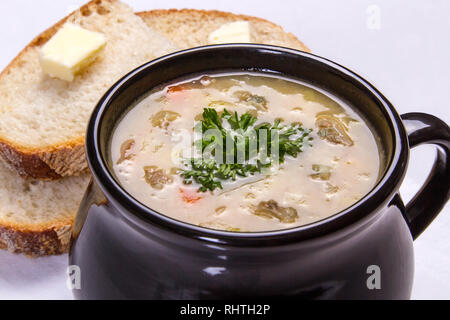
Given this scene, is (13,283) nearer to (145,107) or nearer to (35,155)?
Answer: (35,155)

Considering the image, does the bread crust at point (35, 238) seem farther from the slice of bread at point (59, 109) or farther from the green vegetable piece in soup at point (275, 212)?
the green vegetable piece in soup at point (275, 212)

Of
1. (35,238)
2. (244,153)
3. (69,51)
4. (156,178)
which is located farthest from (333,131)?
(69,51)

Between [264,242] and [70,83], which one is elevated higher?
[70,83]

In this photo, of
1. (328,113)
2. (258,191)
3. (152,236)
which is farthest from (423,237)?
(152,236)

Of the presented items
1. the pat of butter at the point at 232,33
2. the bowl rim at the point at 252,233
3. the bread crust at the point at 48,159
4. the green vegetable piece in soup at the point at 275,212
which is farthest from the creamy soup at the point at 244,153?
the pat of butter at the point at 232,33

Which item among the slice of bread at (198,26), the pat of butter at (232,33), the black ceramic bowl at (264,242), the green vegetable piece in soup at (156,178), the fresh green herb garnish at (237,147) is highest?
the slice of bread at (198,26)

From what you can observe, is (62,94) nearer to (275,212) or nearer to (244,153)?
(244,153)

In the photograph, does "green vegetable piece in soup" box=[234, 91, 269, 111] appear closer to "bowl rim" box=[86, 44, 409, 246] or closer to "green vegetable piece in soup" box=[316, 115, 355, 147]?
"green vegetable piece in soup" box=[316, 115, 355, 147]
